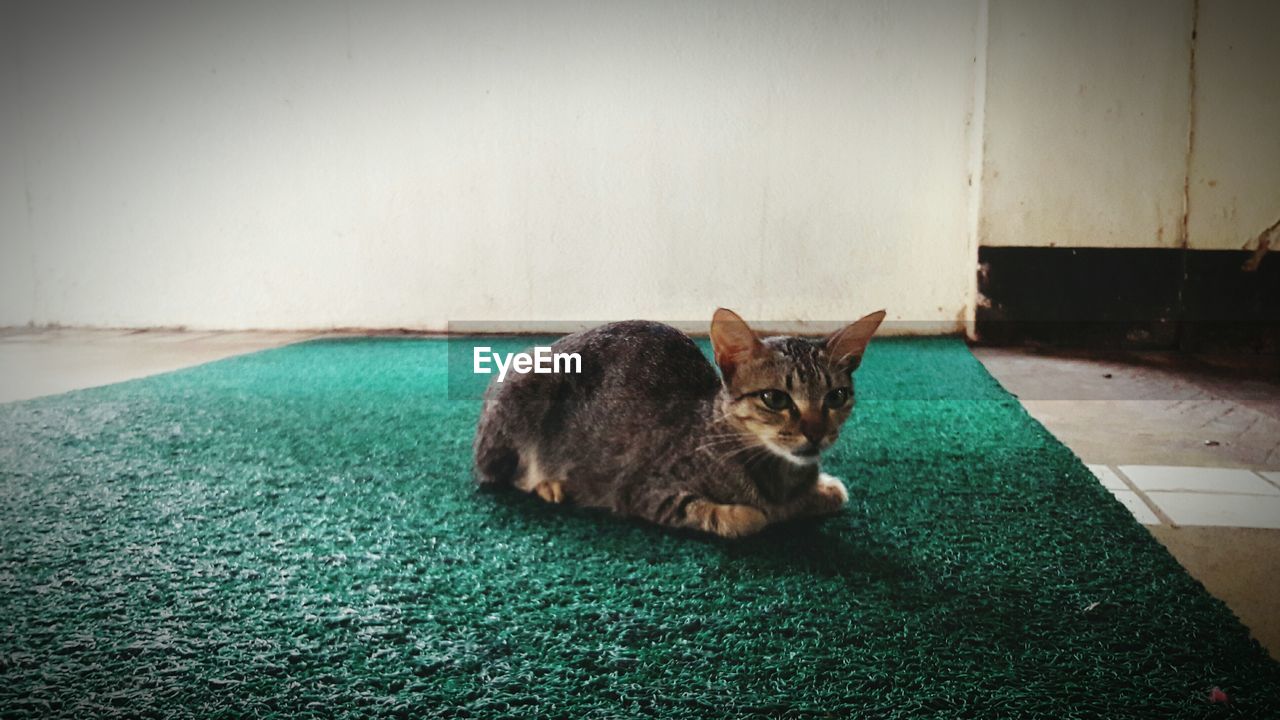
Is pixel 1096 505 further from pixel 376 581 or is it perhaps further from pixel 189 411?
pixel 189 411

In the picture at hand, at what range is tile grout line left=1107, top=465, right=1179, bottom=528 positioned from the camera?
1.88 meters

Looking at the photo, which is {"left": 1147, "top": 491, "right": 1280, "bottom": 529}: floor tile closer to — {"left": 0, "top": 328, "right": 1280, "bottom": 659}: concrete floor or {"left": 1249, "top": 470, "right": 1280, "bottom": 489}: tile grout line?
{"left": 0, "top": 328, "right": 1280, "bottom": 659}: concrete floor

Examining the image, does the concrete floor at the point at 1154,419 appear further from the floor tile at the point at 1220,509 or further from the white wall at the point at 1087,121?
the white wall at the point at 1087,121

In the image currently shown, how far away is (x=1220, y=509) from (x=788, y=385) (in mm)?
1069

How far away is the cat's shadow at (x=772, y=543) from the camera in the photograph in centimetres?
159

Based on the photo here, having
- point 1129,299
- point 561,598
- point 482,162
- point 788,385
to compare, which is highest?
point 482,162

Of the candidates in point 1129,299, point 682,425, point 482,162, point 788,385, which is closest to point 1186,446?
point 788,385

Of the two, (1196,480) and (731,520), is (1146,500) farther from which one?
(731,520)

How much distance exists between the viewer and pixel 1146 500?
2006mm

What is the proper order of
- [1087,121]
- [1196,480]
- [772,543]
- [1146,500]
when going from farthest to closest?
[1087,121]
[1196,480]
[1146,500]
[772,543]

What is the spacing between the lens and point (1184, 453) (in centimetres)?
240

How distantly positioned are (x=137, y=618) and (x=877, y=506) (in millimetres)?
1470

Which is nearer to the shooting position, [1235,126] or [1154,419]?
[1154,419]

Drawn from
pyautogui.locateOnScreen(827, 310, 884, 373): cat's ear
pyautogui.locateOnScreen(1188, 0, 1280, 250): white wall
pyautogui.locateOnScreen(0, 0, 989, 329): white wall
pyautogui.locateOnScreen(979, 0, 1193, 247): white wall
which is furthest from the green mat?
pyautogui.locateOnScreen(1188, 0, 1280, 250): white wall
